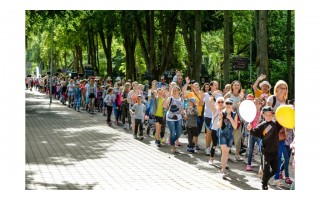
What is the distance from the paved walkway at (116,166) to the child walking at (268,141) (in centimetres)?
53

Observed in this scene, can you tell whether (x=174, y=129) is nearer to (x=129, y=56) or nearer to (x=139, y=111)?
(x=139, y=111)

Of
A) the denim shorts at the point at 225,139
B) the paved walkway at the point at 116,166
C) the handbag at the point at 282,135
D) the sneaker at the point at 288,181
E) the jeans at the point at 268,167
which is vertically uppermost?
the handbag at the point at 282,135

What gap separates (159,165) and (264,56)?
6.82m

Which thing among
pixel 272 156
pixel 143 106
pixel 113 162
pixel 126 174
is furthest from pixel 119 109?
pixel 272 156

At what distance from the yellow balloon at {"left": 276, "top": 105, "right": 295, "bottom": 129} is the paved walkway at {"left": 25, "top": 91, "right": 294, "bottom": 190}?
4.78 ft

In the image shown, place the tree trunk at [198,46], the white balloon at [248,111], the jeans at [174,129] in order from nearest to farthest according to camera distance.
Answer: the white balloon at [248,111]
the jeans at [174,129]
the tree trunk at [198,46]

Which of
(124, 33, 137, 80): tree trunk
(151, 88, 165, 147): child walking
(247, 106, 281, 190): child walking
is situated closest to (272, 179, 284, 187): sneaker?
(247, 106, 281, 190): child walking

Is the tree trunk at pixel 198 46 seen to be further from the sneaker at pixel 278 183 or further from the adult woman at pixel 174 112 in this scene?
the sneaker at pixel 278 183

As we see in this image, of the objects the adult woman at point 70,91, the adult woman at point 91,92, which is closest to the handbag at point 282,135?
the adult woman at point 91,92

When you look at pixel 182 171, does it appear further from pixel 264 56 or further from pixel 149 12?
pixel 149 12

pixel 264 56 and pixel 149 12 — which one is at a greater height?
pixel 149 12

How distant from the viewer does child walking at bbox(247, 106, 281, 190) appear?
9.43m

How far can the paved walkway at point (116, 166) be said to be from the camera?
32.6 feet
